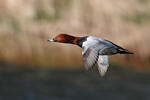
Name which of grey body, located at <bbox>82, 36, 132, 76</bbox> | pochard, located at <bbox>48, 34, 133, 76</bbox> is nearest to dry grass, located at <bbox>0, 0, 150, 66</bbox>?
pochard, located at <bbox>48, 34, 133, 76</bbox>

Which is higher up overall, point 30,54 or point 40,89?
point 30,54

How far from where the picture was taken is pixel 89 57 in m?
6.16

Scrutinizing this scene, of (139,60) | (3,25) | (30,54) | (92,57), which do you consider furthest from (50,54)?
(92,57)

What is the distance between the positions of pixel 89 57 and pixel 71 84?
22.3ft

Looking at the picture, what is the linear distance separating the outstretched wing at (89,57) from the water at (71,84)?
601 centimetres

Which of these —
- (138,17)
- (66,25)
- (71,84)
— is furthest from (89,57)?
(71,84)

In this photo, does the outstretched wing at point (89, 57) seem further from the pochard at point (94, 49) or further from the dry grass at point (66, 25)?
the dry grass at point (66, 25)

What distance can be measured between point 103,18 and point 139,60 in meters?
1.23

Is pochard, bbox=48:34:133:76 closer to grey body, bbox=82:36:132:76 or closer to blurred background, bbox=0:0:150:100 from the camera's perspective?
grey body, bbox=82:36:132:76

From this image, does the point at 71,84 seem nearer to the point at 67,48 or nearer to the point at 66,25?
the point at 67,48

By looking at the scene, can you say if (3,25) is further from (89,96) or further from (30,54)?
(89,96)

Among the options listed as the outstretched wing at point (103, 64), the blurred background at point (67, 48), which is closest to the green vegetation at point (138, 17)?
the blurred background at point (67, 48)

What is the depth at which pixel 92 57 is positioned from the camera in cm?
614

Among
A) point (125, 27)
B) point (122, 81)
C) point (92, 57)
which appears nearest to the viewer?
point (92, 57)
